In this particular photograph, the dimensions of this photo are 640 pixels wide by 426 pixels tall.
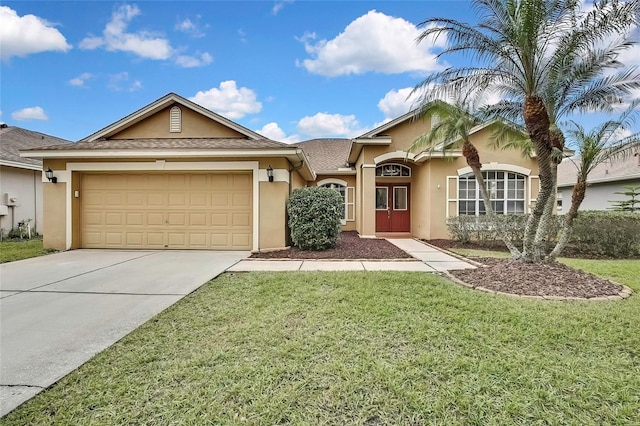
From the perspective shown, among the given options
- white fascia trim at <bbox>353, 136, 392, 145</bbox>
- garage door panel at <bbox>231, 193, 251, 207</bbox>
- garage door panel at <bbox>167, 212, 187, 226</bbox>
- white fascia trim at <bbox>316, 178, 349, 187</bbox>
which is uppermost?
white fascia trim at <bbox>353, 136, 392, 145</bbox>

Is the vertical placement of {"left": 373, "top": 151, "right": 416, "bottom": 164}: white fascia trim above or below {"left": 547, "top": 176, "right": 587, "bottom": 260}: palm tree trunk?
above

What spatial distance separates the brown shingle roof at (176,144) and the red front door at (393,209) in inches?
294

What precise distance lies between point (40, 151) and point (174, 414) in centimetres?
1121

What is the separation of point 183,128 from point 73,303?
8.41 m

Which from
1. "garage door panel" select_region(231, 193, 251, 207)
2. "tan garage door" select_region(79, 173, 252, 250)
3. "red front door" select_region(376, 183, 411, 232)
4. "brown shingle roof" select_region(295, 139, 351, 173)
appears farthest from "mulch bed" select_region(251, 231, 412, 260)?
"brown shingle roof" select_region(295, 139, 351, 173)

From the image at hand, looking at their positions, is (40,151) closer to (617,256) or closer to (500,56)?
(500,56)

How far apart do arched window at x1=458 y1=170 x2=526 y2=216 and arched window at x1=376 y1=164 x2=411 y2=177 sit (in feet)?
10.3

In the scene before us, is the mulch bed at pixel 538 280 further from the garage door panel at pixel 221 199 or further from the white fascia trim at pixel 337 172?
the white fascia trim at pixel 337 172

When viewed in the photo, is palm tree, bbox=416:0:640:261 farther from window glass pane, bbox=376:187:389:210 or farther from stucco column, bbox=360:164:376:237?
window glass pane, bbox=376:187:389:210

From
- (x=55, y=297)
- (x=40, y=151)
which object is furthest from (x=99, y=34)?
(x=55, y=297)

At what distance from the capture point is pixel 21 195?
44.8ft

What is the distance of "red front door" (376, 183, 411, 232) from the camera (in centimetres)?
1625

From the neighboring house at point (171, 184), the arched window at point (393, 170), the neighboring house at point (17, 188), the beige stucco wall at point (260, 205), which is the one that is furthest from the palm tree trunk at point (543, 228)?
the neighboring house at point (17, 188)

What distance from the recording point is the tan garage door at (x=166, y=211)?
34.0ft
